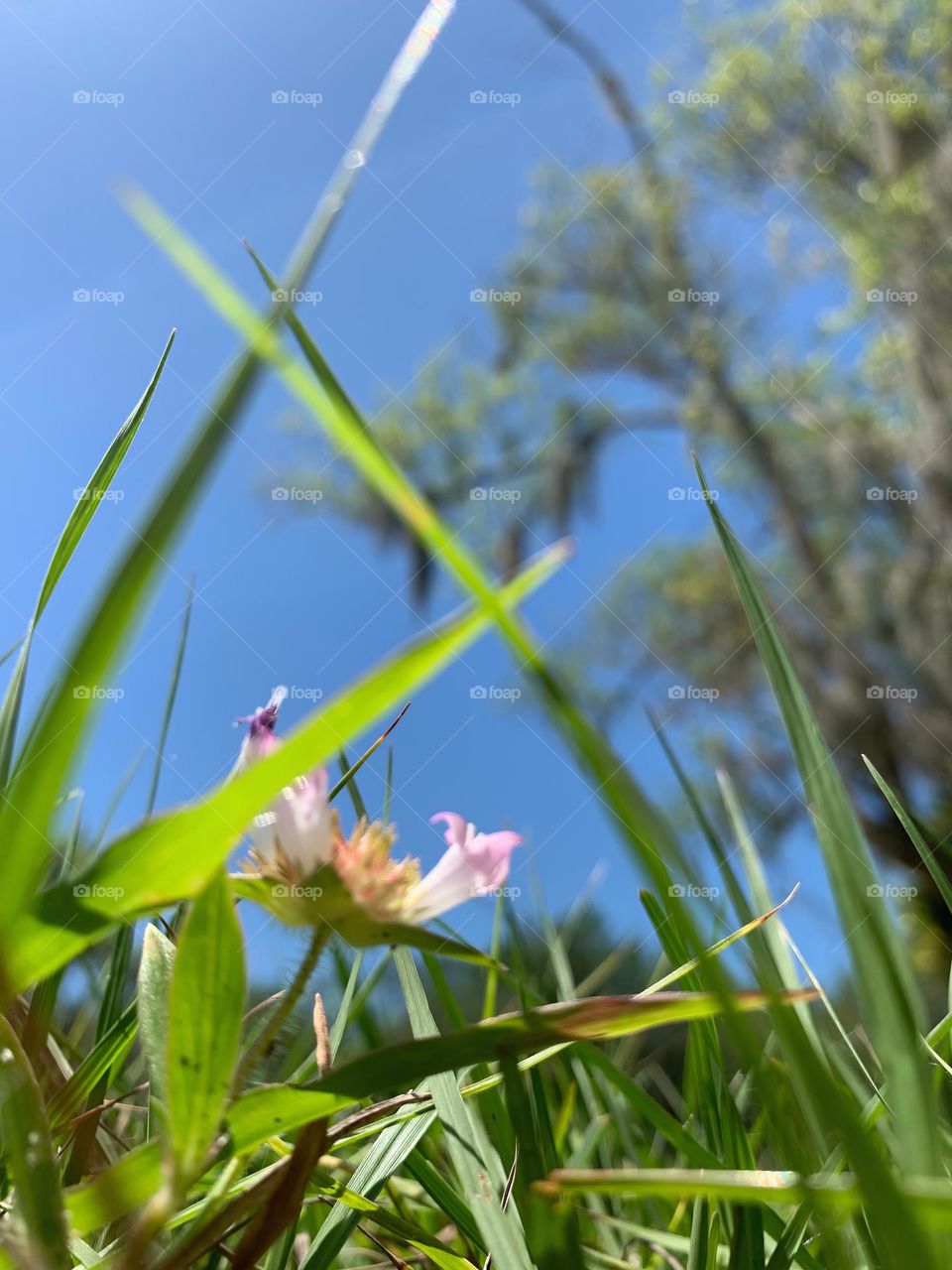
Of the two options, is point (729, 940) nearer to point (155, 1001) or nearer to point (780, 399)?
point (155, 1001)

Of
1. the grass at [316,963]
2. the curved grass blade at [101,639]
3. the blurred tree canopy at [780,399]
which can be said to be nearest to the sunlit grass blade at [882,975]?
the grass at [316,963]

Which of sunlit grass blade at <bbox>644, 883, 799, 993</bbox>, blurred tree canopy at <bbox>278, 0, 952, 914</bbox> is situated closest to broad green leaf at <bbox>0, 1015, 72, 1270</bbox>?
sunlit grass blade at <bbox>644, 883, 799, 993</bbox>

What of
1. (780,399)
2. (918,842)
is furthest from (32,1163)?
(780,399)

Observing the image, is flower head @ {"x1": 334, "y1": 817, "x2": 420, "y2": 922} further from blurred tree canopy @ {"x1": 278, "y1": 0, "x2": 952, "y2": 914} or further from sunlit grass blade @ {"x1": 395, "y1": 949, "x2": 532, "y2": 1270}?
blurred tree canopy @ {"x1": 278, "y1": 0, "x2": 952, "y2": 914}

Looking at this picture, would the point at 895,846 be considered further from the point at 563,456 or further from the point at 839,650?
the point at 563,456

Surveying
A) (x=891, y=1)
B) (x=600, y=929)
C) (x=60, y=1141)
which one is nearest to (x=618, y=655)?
(x=600, y=929)
